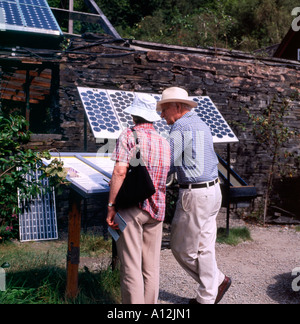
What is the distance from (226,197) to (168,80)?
2.57 metres

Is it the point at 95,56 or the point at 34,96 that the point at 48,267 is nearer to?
the point at 95,56

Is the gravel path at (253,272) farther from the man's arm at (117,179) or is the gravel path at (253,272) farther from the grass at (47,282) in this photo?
the man's arm at (117,179)

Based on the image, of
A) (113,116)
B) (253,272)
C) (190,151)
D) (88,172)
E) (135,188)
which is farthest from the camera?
(253,272)

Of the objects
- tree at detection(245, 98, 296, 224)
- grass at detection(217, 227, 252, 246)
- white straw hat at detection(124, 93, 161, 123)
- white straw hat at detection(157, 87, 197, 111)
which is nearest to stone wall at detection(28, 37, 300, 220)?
tree at detection(245, 98, 296, 224)

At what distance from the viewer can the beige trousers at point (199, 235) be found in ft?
11.2

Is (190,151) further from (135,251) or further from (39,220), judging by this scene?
(39,220)

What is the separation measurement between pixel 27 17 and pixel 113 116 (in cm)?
381

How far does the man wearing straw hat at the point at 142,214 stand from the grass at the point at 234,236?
3.29 meters

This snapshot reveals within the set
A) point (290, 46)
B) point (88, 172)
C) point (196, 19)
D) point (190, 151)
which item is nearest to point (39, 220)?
point (88, 172)

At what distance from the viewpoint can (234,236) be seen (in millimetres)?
6398

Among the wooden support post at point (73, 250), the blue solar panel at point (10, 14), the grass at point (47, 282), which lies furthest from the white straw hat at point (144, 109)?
the blue solar panel at point (10, 14)

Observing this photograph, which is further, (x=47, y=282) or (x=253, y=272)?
(x=253, y=272)

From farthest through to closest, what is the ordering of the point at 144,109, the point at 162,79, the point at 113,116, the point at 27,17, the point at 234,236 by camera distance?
the point at 27,17, the point at 162,79, the point at 234,236, the point at 113,116, the point at 144,109

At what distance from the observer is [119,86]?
22.6 feet
